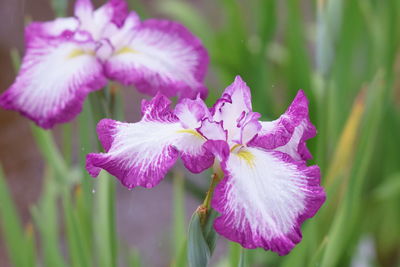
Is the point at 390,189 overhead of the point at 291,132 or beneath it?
beneath

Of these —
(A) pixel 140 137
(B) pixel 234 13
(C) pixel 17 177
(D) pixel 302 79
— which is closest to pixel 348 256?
(D) pixel 302 79

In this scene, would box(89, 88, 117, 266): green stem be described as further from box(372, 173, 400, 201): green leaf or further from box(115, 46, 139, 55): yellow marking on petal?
box(372, 173, 400, 201): green leaf

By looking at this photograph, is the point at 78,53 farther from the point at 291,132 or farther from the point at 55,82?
the point at 291,132

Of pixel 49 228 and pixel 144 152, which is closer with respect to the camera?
pixel 144 152

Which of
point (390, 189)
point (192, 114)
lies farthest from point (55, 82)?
point (390, 189)

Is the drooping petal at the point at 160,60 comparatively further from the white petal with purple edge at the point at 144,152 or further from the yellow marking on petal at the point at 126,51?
the white petal with purple edge at the point at 144,152

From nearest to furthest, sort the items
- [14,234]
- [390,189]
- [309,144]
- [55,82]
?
[55,82] → [14,234] → [309,144] → [390,189]
